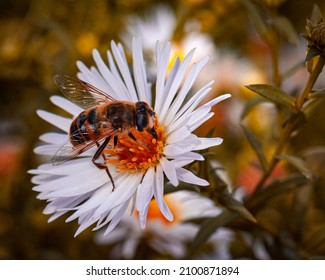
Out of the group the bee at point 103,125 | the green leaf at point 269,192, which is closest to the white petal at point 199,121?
the bee at point 103,125

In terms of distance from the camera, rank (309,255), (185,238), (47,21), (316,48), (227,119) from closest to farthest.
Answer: (316,48), (309,255), (185,238), (47,21), (227,119)

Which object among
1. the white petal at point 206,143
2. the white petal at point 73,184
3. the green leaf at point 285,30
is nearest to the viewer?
the white petal at point 206,143

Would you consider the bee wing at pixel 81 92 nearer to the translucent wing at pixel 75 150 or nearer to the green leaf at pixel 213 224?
the translucent wing at pixel 75 150

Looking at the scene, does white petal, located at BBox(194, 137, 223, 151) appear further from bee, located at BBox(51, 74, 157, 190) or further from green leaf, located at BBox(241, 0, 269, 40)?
green leaf, located at BBox(241, 0, 269, 40)

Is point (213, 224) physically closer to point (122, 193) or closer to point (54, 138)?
point (122, 193)

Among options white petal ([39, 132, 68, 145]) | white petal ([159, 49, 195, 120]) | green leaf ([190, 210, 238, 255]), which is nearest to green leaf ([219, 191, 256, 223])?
green leaf ([190, 210, 238, 255])

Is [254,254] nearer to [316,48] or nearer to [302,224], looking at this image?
[302,224]
